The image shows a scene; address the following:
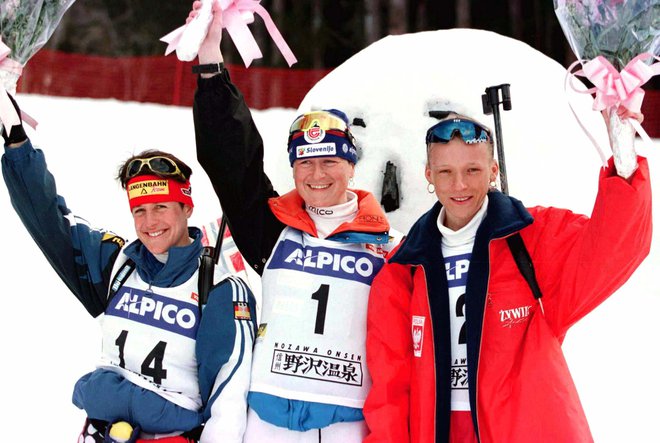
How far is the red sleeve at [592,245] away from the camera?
75.3 inches

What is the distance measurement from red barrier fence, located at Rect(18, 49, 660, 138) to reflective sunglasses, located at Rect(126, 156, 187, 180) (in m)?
6.18

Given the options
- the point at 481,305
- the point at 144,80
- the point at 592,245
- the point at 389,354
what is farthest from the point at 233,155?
the point at 144,80

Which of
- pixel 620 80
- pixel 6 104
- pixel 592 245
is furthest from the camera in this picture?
pixel 6 104

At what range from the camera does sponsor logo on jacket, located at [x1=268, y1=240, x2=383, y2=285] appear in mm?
2344

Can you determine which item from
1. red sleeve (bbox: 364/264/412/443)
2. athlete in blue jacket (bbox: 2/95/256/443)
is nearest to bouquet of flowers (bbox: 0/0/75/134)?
athlete in blue jacket (bbox: 2/95/256/443)

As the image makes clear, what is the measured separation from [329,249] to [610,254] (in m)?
0.76

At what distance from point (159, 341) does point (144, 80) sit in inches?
271

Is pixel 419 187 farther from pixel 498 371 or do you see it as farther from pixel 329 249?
pixel 498 371

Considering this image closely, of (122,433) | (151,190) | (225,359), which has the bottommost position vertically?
(122,433)

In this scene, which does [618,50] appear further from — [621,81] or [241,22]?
[241,22]

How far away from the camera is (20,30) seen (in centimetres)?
233

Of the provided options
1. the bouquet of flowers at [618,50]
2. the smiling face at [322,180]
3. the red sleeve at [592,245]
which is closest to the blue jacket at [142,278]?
the smiling face at [322,180]

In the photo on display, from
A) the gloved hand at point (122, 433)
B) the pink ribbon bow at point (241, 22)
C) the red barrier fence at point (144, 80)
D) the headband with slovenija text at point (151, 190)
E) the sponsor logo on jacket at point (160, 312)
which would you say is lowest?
the gloved hand at point (122, 433)

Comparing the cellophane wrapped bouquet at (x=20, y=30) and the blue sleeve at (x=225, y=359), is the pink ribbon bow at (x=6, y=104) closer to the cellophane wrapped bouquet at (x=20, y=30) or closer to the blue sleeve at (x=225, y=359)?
the cellophane wrapped bouquet at (x=20, y=30)
